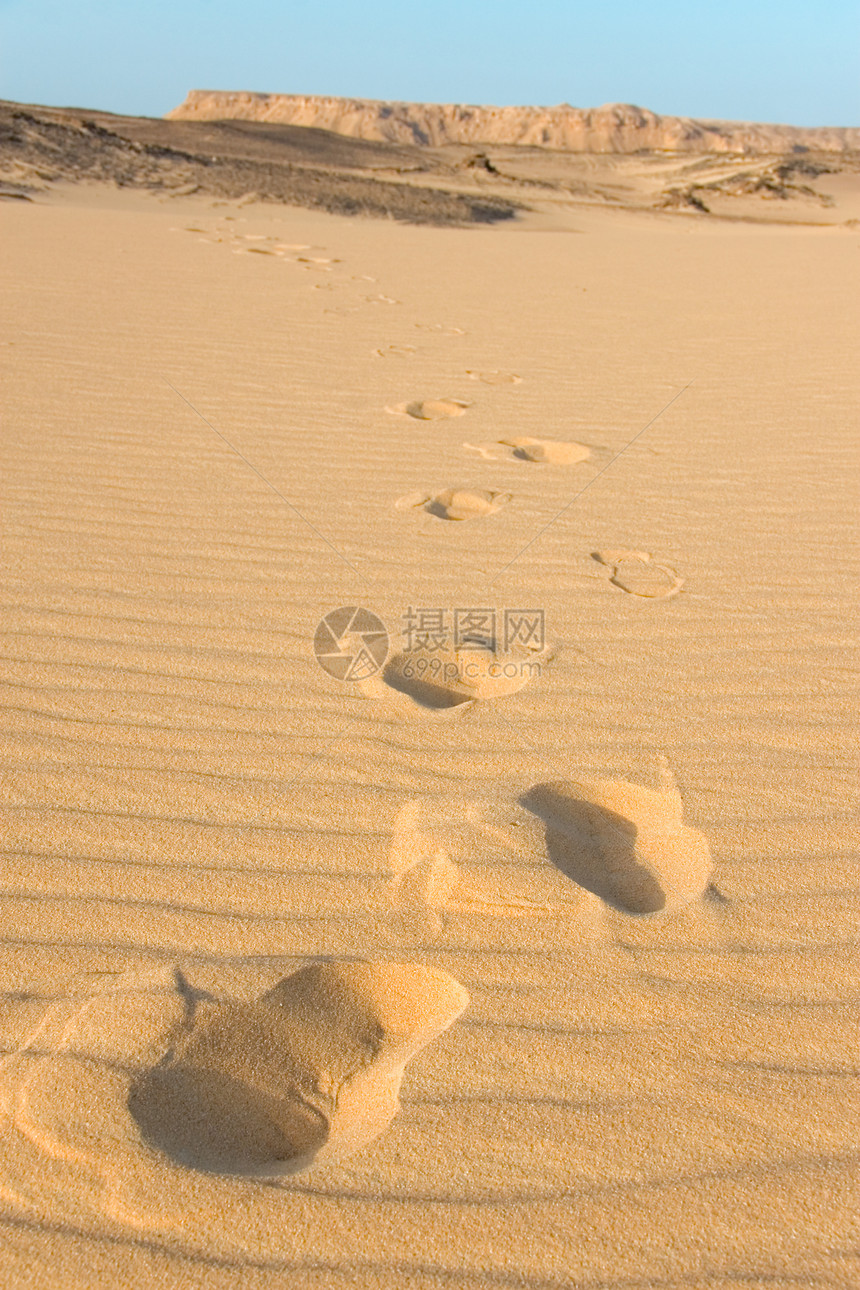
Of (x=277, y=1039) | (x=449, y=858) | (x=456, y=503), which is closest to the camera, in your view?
(x=277, y=1039)

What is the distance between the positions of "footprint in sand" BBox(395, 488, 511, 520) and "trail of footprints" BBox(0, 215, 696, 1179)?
4.78 ft

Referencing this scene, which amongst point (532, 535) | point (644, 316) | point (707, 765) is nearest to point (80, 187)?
point (644, 316)

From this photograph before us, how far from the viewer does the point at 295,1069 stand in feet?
4.34

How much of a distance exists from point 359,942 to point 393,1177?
0.38m

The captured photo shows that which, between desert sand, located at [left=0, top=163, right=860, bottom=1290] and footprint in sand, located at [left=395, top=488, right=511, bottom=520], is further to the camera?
footprint in sand, located at [left=395, top=488, right=511, bottom=520]

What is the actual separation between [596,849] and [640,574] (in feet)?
3.99

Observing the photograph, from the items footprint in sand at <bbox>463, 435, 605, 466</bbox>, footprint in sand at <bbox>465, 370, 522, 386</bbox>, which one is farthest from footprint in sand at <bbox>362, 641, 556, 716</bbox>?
footprint in sand at <bbox>465, 370, 522, 386</bbox>

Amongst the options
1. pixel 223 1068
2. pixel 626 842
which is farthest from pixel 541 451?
pixel 223 1068

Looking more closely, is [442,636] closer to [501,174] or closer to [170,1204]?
[170,1204]

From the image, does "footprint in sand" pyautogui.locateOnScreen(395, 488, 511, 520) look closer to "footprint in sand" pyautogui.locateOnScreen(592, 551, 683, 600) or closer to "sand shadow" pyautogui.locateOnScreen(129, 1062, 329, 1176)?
"footprint in sand" pyautogui.locateOnScreen(592, 551, 683, 600)

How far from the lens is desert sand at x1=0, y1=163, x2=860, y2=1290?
3.84ft

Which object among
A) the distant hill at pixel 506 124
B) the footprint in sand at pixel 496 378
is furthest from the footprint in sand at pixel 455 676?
the distant hill at pixel 506 124

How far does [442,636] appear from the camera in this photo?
7.98 ft

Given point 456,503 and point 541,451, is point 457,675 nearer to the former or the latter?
point 456,503
